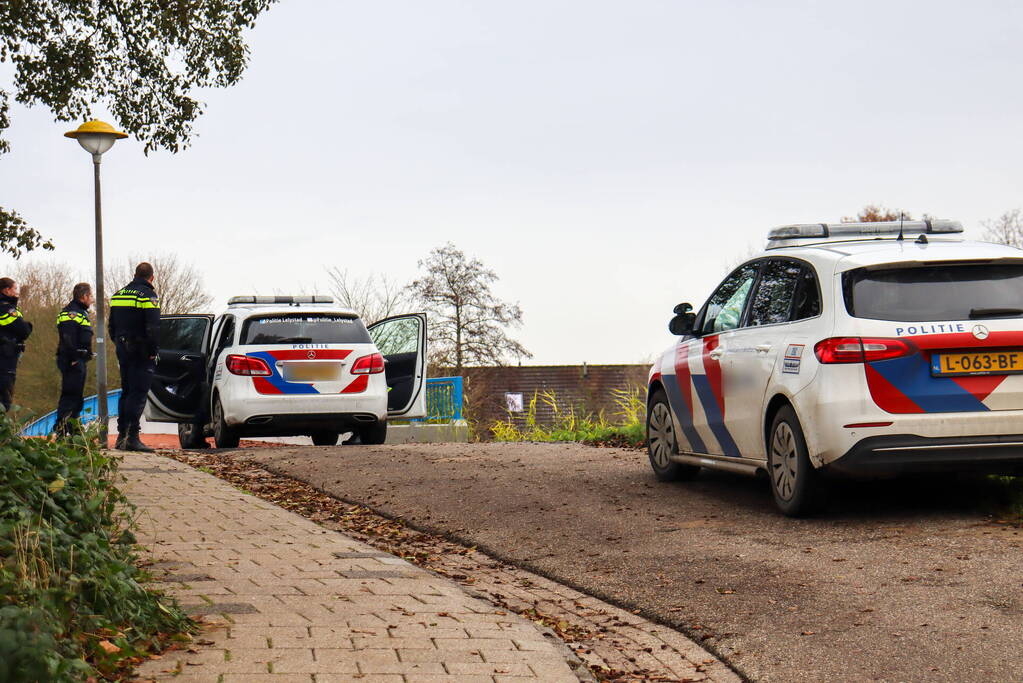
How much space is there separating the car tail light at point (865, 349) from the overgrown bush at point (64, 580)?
13.6 feet

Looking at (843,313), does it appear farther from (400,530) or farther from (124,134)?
(124,134)

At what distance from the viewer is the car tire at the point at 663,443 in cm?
1027

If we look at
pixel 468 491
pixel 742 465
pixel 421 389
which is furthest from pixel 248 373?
pixel 742 465

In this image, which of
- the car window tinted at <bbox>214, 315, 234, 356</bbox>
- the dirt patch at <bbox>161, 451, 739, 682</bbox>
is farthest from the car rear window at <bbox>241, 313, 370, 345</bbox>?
the dirt patch at <bbox>161, 451, 739, 682</bbox>

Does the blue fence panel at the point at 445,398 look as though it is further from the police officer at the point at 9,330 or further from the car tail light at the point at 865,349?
the car tail light at the point at 865,349

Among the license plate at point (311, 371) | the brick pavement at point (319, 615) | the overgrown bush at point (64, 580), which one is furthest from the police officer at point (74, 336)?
the overgrown bush at point (64, 580)

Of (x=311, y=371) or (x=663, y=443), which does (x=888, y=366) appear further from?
(x=311, y=371)

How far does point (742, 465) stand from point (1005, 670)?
3.99 metres

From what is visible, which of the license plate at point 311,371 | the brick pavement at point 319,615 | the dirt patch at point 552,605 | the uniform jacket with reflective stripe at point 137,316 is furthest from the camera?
the license plate at point 311,371

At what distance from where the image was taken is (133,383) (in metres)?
14.5

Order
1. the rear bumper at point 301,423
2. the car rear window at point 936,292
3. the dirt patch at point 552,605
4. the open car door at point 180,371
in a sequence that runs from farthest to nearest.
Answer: the open car door at point 180,371 < the rear bumper at point 301,423 < the car rear window at point 936,292 < the dirt patch at point 552,605

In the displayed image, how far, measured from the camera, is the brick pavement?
4973mm

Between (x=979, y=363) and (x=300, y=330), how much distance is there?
887cm

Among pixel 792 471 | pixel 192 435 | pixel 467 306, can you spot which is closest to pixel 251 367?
pixel 192 435
